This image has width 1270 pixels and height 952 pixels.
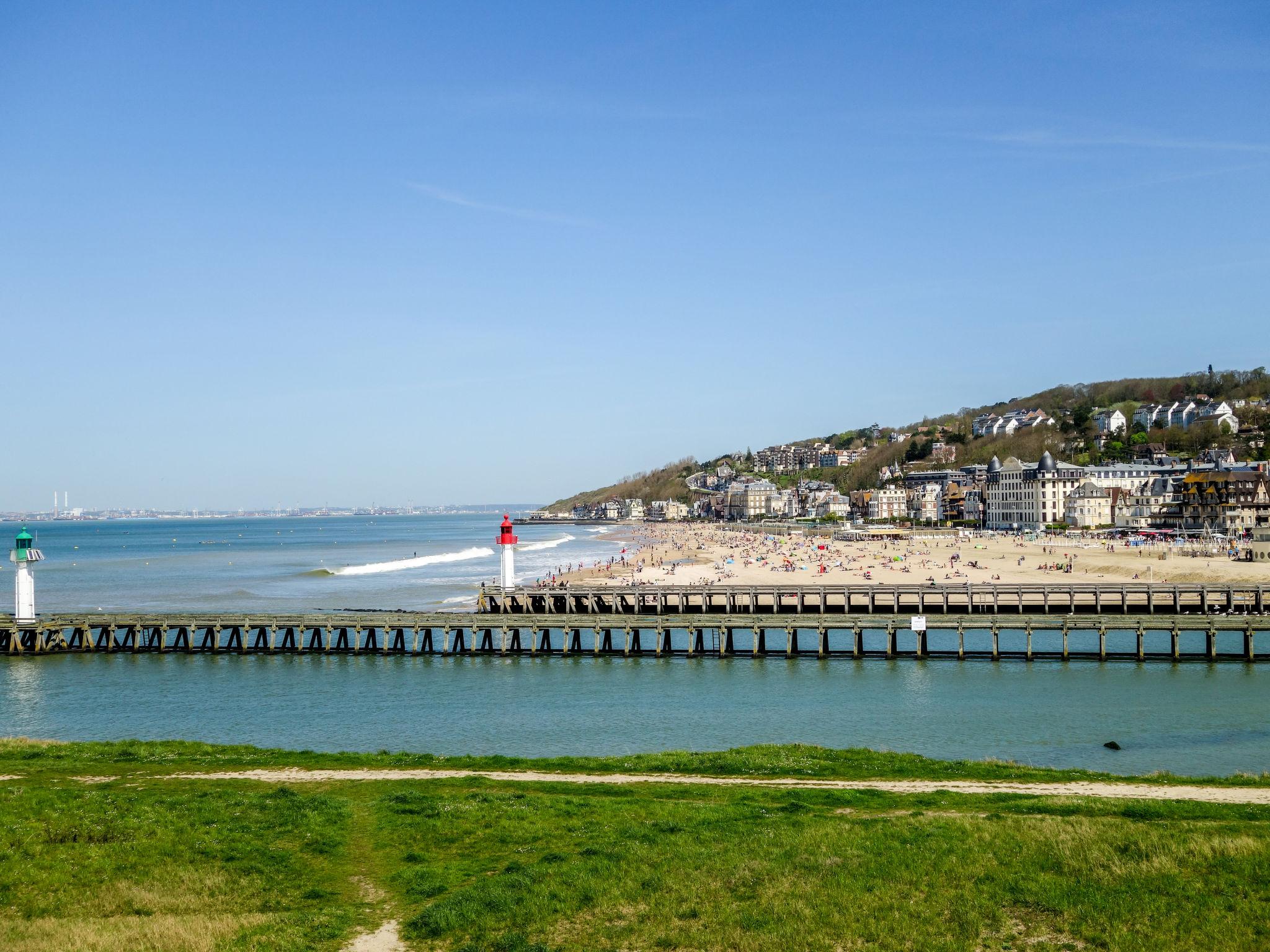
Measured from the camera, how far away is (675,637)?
175 feet

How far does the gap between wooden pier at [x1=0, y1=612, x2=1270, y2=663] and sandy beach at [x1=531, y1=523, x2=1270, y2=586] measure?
10.2m

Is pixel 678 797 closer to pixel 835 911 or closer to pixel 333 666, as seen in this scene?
pixel 835 911

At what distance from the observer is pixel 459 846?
16.2 m

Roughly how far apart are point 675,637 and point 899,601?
11779 millimetres

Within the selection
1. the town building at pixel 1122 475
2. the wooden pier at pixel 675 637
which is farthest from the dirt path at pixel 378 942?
the town building at pixel 1122 475

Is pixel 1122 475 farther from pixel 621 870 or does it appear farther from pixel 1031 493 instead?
pixel 621 870

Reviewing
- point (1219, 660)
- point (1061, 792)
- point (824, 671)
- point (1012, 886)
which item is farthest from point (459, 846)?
point (1219, 660)

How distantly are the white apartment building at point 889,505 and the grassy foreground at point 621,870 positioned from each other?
174 meters

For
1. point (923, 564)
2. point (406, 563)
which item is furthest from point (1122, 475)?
point (406, 563)

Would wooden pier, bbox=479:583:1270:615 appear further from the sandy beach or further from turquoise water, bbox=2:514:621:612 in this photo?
turquoise water, bbox=2:514:621:612

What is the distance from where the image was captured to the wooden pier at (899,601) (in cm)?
4750

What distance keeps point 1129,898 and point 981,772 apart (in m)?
8.95

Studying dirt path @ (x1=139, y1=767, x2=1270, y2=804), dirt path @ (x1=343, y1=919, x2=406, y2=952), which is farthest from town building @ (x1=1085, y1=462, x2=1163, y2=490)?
dirt path @ (x1=343, y1=919, x2=406, y2=952)

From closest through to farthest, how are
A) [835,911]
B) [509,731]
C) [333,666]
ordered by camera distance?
1. [835,911]
2. [509,731]
3. [333,666]
